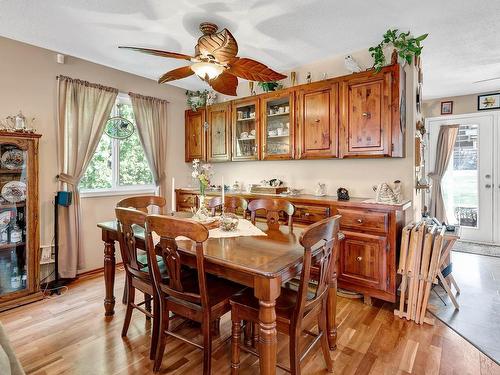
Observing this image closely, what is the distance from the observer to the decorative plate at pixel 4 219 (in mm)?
2705

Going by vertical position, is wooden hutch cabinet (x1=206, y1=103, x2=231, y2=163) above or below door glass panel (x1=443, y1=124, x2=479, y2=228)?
above

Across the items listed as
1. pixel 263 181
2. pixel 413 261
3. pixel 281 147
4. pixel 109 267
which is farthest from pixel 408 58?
pixel 109 267

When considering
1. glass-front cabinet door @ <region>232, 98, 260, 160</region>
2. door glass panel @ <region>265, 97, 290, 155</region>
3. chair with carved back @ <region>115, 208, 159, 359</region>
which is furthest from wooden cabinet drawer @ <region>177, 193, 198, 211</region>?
chair with carved back @ <region>115, 208, 159, 359</region>

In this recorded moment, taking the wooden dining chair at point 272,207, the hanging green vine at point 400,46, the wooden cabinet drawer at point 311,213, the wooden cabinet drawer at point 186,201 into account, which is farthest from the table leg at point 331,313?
the wooden cabinet drawer at point 186,201

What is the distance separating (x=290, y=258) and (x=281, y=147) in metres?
2.27

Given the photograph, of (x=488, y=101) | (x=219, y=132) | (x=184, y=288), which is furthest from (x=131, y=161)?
(x=488, y=101)

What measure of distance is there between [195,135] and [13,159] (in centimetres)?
237

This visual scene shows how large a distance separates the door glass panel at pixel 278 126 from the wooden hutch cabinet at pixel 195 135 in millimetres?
1190

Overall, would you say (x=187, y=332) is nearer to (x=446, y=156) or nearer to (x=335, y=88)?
(x=335, y=88)

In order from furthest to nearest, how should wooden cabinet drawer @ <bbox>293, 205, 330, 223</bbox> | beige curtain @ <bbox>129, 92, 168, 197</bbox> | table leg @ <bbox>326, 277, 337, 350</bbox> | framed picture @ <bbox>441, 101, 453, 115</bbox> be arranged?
framed picture @ <bbox>441, 101, 453, 115</bbox>
beige curtain @ <bbox>129, 92, 168, 197</bbox>
wooden cabinet drawer @ <bbox>293, 205, 330, 223</bbox>
table leg @ <bbox>326, 277, 337, 350</bbox>

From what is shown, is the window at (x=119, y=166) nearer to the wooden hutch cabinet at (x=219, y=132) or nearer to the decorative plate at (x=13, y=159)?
the decorative plate at (x=13, y=159)

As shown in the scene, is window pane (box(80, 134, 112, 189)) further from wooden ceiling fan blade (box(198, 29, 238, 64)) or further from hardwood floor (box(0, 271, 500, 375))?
wooden ceiling fan blade (box(198, 29, 238, 64))

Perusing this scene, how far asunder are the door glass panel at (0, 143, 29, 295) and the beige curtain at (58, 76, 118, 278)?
0.41 metres

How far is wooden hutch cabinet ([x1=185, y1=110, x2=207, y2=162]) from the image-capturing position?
4457mm
